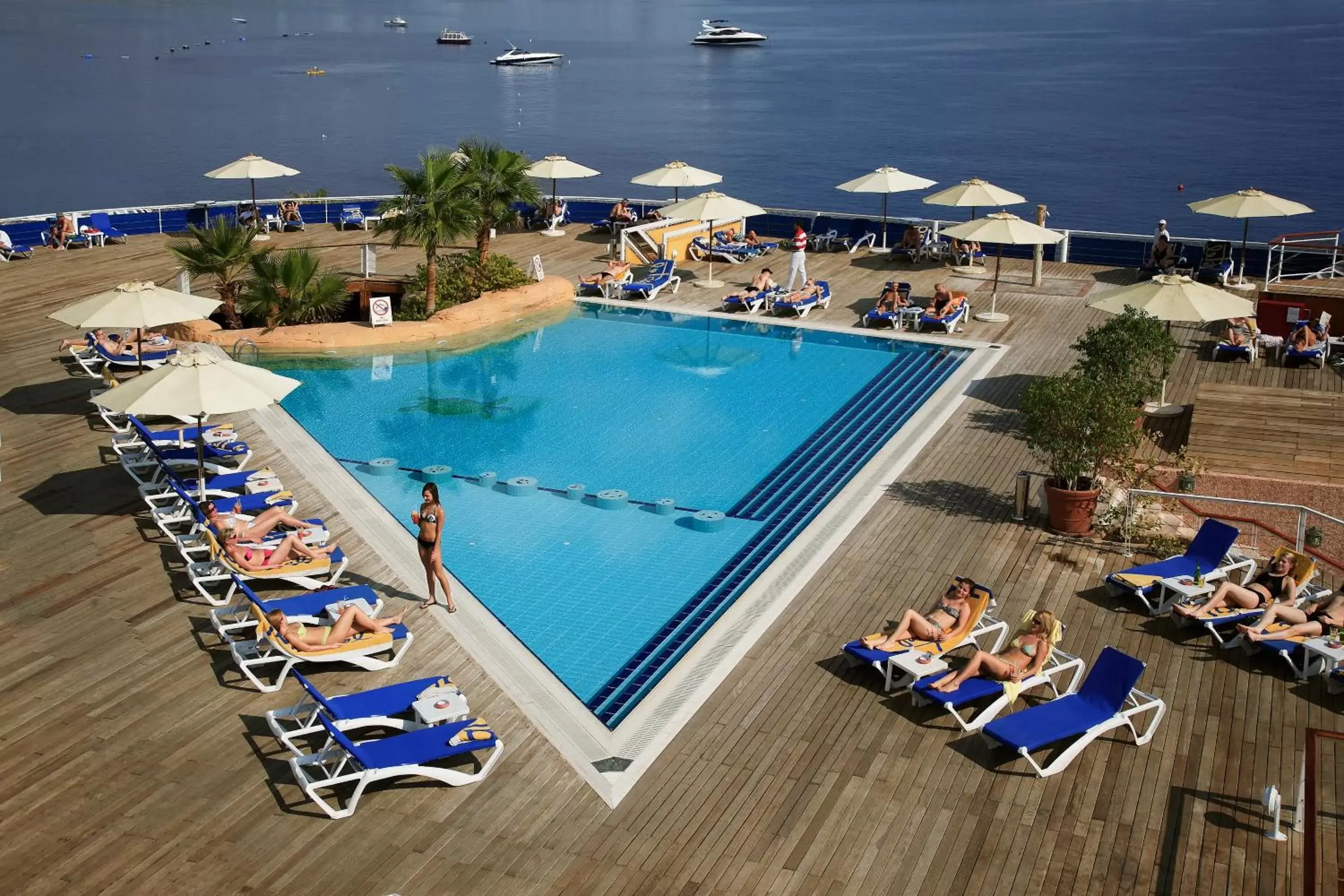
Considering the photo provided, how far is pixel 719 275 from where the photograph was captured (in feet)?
88.2

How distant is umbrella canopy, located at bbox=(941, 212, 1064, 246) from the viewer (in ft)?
72.9

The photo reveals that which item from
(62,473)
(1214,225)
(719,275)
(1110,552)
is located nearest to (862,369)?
(719,275)

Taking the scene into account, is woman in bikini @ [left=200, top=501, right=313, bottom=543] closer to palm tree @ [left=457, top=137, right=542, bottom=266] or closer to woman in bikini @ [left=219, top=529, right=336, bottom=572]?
woman in bikini @ [left=219, top=529, right=336, bottom=572]

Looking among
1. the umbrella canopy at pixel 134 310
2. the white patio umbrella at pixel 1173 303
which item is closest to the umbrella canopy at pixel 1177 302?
the white patio umbrella at pixel 1173 303

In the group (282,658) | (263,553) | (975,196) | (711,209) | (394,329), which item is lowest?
(282,658)

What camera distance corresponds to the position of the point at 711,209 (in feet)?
81.3

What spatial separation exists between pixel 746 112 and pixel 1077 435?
8893 centimetres

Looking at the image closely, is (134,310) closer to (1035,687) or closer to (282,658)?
(282,658)

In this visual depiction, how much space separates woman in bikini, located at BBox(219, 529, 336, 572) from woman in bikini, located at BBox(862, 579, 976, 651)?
540 cm

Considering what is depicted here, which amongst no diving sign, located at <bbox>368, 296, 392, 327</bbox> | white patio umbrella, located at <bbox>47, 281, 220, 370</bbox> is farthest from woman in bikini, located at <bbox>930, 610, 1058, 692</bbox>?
no diving sign, located at <bbox>368, 296, 392, 327</bbox>

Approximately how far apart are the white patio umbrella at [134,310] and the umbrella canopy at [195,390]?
2744mm

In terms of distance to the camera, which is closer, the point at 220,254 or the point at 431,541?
the point at 431,541

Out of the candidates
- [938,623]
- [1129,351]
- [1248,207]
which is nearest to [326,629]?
[938,623]

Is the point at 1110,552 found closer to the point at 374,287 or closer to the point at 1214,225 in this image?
the point at 374,287
